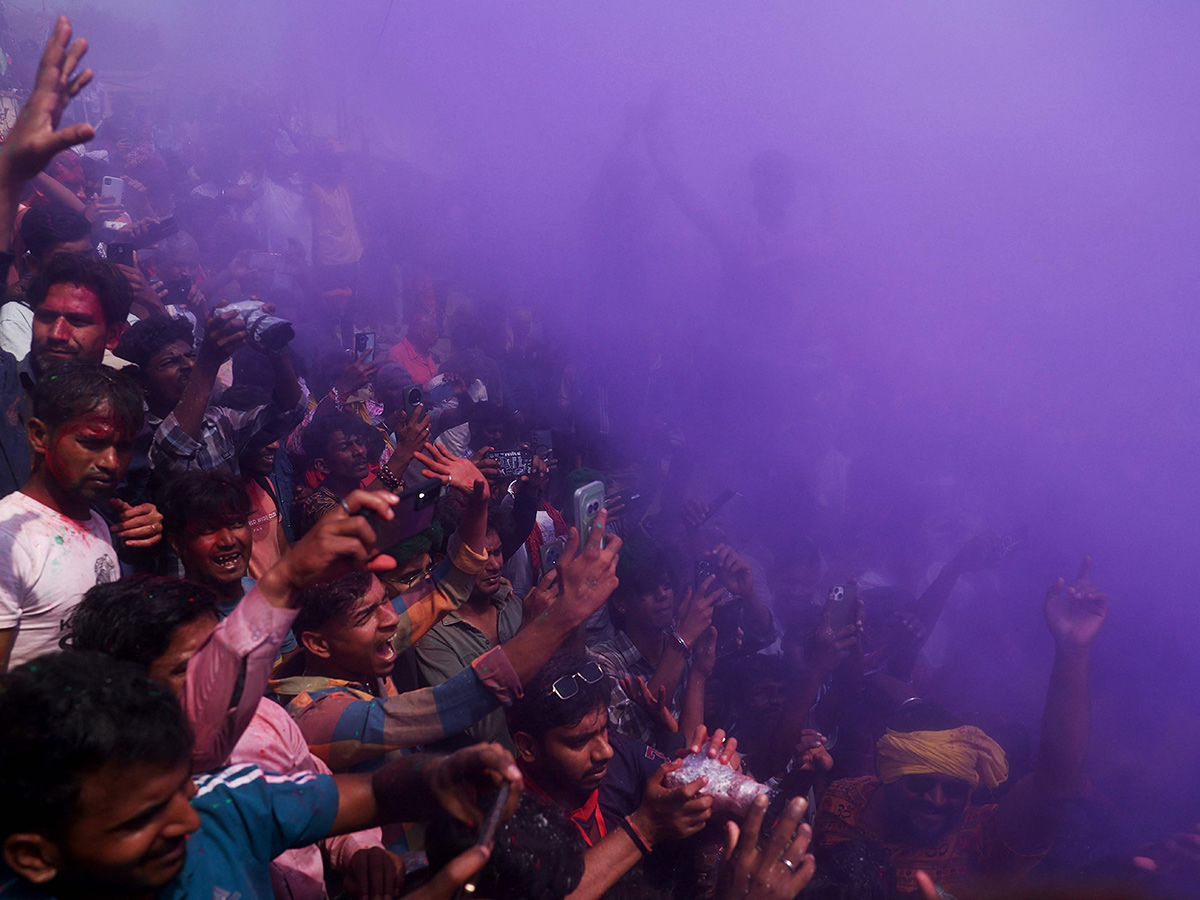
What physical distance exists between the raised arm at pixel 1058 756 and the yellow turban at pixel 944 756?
101 mm

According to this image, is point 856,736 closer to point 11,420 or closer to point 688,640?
point 688,640

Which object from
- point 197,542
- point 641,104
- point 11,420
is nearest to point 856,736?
point 197,542

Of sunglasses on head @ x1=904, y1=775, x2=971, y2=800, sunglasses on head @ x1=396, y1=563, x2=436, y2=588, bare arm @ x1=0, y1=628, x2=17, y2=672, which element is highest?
bare arm @ x1=0, y1=628, x2=17, y2=672

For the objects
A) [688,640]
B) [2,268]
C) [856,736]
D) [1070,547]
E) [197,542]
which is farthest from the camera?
[1070,547]

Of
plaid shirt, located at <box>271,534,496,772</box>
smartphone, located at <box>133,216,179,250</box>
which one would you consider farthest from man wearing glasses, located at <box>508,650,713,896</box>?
smartphone, located at <box>133,216,179,250</box>

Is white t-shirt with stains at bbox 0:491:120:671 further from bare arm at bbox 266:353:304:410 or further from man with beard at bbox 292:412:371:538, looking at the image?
man with beard at bbox 292:412:371:538

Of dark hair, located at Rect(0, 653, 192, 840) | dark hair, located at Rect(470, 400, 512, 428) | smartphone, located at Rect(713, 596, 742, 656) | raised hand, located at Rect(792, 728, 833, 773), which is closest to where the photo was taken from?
dark hair, located at Rect(0, 653, 192, 840)

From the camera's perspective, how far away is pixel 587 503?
7.60ft

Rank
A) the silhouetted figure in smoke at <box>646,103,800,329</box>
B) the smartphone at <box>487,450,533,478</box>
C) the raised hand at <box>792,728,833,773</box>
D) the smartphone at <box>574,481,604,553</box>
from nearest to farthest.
Result: 1. the smartphone at <box>574,481,604,553</box>
2. the raised hand at <box>792,728,833,773</box>
3. the smartphone at <box>487,450,533,478</box>
4. the silhouetted figure in smoke at <box>646,103,800,329</box>

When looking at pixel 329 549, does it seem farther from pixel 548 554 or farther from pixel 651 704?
pixel 548 554

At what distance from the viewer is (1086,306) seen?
3.37 meters

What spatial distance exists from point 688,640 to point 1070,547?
6.62ft

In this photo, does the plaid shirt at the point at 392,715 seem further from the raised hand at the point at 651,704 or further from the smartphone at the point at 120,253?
the smartphone at the point at 120,253

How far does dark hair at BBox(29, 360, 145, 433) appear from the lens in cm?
173
